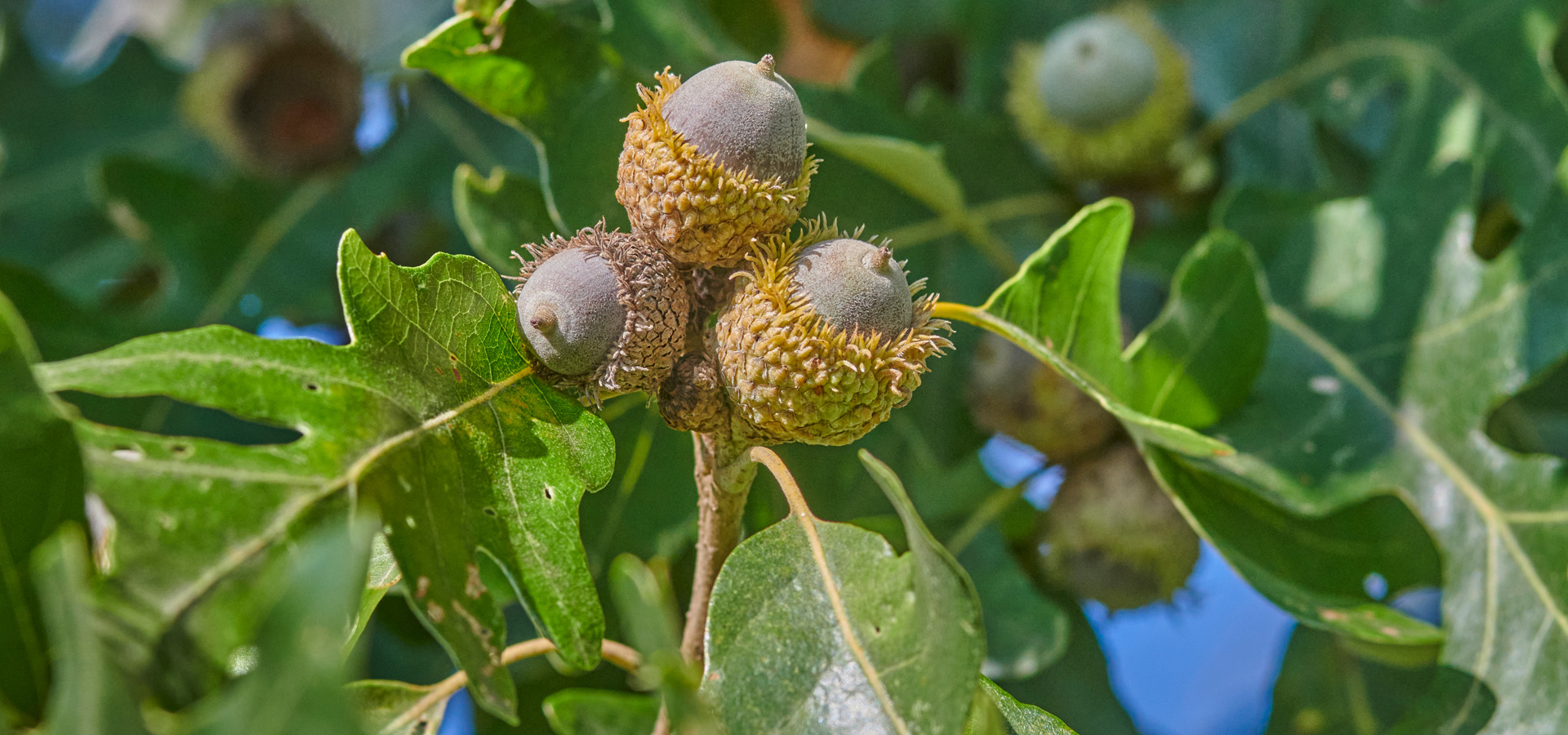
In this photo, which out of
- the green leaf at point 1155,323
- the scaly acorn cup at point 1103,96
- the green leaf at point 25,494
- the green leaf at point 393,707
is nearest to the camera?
the green leaf at point 25,494

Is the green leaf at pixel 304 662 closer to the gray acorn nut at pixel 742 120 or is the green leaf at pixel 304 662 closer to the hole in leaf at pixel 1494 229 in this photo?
the gray acorn nut at pixel 742 120

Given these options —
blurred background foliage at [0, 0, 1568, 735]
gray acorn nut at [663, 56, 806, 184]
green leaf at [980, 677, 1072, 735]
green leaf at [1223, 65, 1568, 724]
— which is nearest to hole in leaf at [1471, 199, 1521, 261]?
blurred background foliage at [0, 0, 1568, 735]

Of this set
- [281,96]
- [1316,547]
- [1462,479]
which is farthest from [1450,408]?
[281,96]

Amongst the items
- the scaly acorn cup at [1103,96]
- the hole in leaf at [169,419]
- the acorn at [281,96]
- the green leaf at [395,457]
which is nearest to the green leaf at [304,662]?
the green leaf at [395,457]

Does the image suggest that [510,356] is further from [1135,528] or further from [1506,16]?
[1506,16]

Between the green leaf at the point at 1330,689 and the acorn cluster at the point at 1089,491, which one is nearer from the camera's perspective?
the acorn cluster at the point at 1089,491

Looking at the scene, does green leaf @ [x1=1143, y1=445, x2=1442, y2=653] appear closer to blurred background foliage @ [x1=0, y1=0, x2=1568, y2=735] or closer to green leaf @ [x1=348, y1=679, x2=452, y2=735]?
blurred background foliage @ [x1=0, y1=0, x2=1568, y2=735]

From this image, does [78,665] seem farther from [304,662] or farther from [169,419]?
[169,419]

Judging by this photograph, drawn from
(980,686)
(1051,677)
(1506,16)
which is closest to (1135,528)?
(1051,677)
